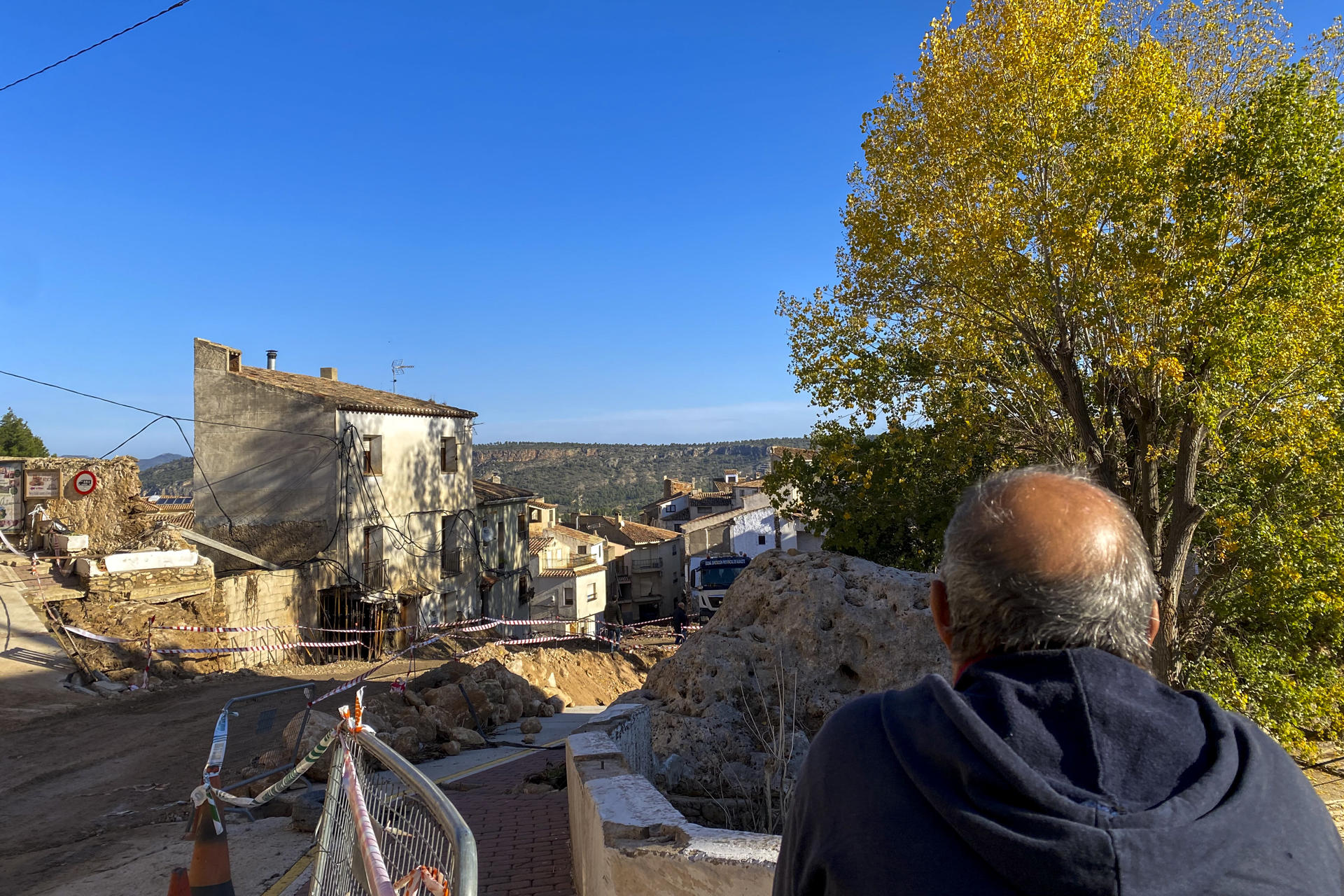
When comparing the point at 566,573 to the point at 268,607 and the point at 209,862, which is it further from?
the point at 209,862

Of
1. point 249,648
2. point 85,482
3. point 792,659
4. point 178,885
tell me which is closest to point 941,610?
point 178,885

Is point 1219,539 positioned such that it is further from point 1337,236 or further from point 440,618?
point 440,618

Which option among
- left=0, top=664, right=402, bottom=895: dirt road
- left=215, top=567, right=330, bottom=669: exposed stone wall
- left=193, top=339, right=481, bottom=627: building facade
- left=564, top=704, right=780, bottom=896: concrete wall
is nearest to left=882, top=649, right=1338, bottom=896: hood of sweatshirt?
left=564, top=704, right=780, bottom=896: concrete wall

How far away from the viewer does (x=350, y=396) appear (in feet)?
84.3

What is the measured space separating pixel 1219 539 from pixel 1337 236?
387cm

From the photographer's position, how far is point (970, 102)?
439 inches

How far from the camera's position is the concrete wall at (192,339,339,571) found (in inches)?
918

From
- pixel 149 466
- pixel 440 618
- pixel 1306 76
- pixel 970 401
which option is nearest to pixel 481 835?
pixel 970 401

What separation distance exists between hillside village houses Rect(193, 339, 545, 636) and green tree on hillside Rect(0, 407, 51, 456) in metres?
24.5

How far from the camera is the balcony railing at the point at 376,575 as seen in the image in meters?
24.1

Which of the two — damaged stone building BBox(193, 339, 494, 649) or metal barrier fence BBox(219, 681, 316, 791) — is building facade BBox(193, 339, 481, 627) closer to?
damaged stone building BBox(193, 339, 494, 649)

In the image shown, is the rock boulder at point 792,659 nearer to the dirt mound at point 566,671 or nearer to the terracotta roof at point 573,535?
the dirt mound at point 566,671

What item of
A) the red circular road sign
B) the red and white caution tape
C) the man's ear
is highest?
the red circular road sign

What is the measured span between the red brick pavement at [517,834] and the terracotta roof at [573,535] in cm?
3496
